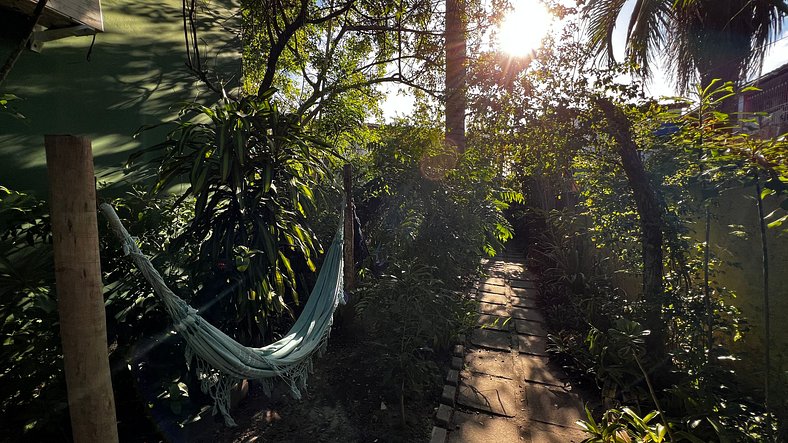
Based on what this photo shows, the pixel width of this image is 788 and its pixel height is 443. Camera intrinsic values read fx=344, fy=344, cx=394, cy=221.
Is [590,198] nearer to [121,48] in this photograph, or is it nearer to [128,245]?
[128,245]

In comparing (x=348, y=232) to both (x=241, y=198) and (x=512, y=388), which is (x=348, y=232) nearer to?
(x=241, y=198)

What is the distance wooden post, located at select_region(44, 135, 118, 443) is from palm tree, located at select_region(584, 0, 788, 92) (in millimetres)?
4658

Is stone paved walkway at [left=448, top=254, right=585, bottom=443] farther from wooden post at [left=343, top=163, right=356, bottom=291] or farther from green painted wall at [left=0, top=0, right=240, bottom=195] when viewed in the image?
green painted wall at [left=0, top=0, right=240, bottom=195]

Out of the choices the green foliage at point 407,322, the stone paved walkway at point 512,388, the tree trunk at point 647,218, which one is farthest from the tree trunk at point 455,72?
the stone paved walkway at point 512,388

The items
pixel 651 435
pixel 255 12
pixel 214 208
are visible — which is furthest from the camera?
pixel 255 12

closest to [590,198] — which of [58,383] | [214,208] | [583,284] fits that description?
[583,284]

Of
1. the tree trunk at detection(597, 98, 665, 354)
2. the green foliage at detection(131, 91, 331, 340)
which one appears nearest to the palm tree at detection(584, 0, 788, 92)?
the tree trunk at detection(597, 98, 665, 354)

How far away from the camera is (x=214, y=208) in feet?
5.44

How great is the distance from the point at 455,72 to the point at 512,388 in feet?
9.19

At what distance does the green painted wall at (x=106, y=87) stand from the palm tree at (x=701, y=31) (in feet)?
13.7

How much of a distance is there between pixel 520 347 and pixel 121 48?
11.5 feet

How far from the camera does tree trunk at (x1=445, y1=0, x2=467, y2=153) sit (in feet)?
10.4

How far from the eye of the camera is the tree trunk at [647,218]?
187 centimetres

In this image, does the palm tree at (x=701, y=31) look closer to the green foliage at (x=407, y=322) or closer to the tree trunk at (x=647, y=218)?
the tree trunk at (x=647, y=218)
